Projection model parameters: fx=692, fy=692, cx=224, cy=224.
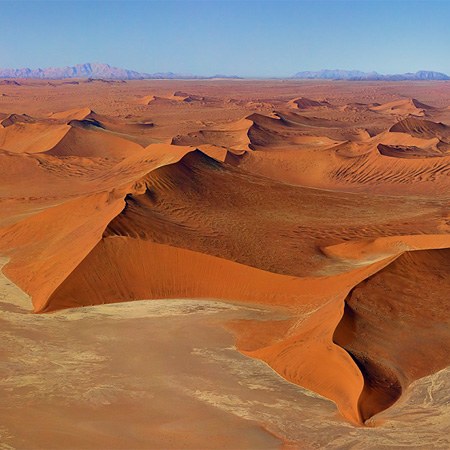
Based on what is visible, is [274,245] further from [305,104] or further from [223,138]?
[305,104]

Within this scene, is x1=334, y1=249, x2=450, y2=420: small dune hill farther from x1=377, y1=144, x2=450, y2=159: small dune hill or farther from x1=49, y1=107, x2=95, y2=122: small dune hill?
x1=49, y1=107, x2=95, y2=122: small dune hill

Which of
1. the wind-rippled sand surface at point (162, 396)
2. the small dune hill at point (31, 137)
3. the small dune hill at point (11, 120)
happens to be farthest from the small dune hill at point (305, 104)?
the wind-rippled sand surface at point (162, 396)

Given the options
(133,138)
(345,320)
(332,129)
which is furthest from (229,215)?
(332,129)

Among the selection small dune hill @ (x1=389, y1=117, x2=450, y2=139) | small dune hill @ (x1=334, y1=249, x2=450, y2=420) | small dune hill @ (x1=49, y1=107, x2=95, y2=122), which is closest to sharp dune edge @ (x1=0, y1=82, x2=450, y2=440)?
small dune hill @ (x1=334, y1=249, x2=450, y2=420)

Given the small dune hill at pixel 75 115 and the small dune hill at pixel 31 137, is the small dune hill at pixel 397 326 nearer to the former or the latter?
the small dune hill at pixel 31 137

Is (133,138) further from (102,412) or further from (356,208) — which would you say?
(102,412)

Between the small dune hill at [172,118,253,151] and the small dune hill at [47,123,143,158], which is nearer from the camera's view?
the small dune hill at [47,123,143,158]

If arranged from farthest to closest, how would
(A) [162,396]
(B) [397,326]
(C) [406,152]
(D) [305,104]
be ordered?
(D) [305,104] < (C) [406,152] < (B) [397,326] < (A) [162,396]

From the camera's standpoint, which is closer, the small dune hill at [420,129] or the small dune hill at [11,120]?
the small dune hill at [420,129]

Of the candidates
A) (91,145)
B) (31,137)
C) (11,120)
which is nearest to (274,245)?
(91,145)
